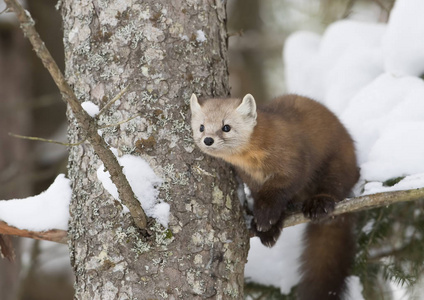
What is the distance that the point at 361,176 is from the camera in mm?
4020

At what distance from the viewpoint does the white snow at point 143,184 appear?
9.92 ft

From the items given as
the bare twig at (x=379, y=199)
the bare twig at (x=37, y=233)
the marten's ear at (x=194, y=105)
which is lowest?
the bare twig at (x=379, y=199)

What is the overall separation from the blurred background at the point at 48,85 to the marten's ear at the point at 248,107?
2.77 m

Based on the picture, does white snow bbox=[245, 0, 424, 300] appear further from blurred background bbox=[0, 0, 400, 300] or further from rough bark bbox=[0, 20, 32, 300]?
rough bark bbox=[0, 20, 32, 300]

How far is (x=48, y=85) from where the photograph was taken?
8.22m

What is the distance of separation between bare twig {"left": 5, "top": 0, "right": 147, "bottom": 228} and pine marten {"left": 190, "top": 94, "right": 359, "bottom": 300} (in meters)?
0.65

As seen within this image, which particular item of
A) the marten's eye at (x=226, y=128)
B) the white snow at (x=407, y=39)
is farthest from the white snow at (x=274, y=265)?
the white snow at (x=407, y=39)

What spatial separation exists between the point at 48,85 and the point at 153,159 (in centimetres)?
554

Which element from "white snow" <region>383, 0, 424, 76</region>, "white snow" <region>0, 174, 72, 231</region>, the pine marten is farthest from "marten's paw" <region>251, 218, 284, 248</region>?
"white snow" <region>383, 0, 424, 76</region>

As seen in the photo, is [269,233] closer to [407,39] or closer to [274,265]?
[274,265]

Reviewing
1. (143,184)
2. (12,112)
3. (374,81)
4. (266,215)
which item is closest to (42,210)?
(143,184)

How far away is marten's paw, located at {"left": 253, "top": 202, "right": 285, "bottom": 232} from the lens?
11.8ft

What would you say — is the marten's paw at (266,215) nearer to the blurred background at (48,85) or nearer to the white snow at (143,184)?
the white snow at (143,184)

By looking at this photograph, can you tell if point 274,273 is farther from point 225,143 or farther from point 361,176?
point 225,143
